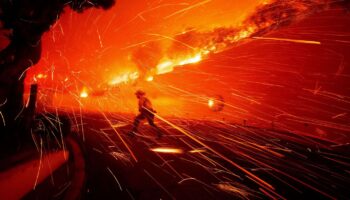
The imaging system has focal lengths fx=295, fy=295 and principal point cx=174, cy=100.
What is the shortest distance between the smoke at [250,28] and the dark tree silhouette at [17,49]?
9328mm

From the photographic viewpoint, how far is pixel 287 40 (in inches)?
452

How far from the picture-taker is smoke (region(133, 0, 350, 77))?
38.3 ft

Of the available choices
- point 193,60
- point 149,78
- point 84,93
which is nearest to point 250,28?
point 193,60

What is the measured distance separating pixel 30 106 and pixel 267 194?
17.7 feet

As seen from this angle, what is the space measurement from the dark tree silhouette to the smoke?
9.33m

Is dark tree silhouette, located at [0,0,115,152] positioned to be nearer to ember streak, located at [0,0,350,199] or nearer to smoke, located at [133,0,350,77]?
ember streak, located at [0,0,350,199]

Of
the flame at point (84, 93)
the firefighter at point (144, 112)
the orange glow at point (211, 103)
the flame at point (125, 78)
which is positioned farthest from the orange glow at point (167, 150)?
the flame at point (84, 93)

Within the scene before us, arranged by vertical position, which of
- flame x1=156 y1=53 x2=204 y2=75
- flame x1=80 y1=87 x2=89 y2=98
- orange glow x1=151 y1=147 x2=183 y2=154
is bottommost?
flame x1=80 y1=87 x2=89 y2=98

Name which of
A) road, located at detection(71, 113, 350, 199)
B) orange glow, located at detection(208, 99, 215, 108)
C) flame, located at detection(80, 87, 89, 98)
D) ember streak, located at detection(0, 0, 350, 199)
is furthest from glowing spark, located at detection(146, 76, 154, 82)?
road, located at detection(71, 113, 350, 199)

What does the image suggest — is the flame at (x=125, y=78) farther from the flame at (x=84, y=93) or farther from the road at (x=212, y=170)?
the road at (x=212, y=170)

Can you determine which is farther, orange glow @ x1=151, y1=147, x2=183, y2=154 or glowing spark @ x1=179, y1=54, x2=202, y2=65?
glowing spark @ x1=179, y1=54, x2=202, y2=65

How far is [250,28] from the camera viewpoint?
1425cm

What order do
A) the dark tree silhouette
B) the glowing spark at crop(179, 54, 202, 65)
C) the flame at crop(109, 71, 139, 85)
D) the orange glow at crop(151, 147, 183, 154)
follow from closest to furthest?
the dark tree silhouette, the orange glow at crop(151, 147, 183, 154), the glowing spark at crop(179, 54, 202, 65), the flame at crop(109, 71, 139, 85)

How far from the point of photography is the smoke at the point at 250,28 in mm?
11672
